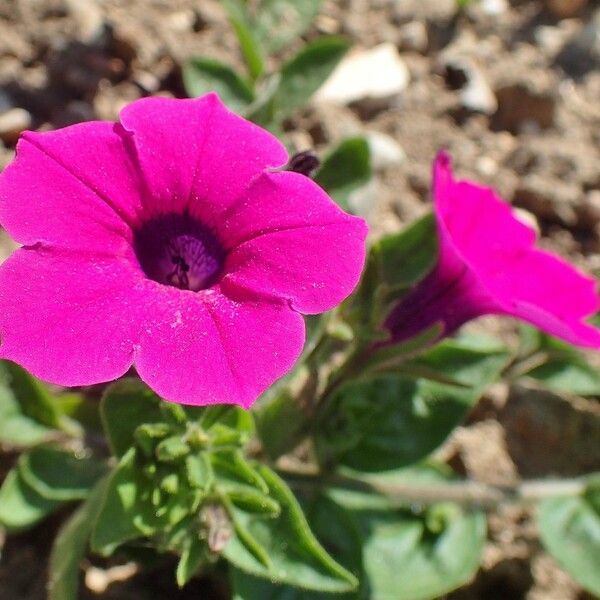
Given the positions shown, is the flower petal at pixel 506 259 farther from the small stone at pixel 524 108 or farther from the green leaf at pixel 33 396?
the small stone at pixel 524 108

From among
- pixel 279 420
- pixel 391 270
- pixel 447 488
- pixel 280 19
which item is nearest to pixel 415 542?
pixel 447 488

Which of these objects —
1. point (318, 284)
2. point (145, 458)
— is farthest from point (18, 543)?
point (318, 284)

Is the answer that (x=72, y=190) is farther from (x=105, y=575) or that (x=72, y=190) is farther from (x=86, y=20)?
(x=86, y=20)

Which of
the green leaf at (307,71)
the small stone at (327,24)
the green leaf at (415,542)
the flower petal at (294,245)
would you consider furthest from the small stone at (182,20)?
the flower petal at (294,245)

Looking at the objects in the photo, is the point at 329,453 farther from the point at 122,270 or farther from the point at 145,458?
the point at 122,270

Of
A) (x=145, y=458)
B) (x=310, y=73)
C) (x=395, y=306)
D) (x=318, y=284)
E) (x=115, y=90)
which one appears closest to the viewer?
(x=318, y=284)

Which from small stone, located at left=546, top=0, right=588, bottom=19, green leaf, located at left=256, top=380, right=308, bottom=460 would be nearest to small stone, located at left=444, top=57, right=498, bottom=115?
small stone, located at left=546, top=0, right=588, bottom=19
